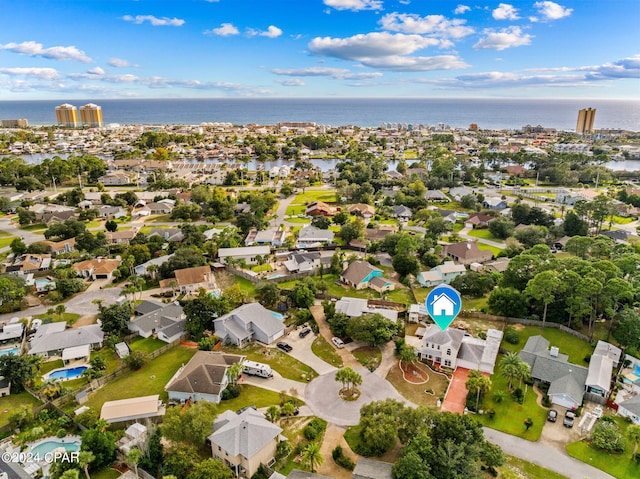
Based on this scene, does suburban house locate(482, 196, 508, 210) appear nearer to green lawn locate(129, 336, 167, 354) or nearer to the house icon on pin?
the house icon on pin

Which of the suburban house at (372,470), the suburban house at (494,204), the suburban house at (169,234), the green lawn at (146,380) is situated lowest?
the green lawn at (146,380)

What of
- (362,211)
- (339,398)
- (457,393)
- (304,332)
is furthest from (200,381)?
(362,211)

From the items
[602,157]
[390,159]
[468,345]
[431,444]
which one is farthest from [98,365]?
[602,157]

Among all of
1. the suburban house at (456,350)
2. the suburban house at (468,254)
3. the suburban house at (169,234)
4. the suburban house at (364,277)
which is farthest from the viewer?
the suburban house at (169,234)

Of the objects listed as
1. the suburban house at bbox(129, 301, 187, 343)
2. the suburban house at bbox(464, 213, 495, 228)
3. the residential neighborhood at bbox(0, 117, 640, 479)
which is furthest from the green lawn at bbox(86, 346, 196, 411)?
the suburban house at bbox(464, 213, 495, 228)

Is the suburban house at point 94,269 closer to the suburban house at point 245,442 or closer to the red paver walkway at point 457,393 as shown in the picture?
the suburban house at point 245,442

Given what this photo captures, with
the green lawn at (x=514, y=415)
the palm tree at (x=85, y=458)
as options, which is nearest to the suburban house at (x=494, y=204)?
the green lawn at (x=514, y=415)
